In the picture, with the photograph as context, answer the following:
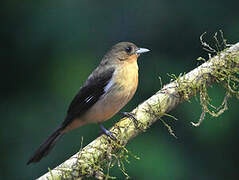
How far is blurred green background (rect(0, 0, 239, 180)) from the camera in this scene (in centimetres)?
628

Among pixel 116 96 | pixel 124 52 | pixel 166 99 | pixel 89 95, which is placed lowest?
pixel 166 99

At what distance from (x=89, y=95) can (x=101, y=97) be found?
137 millimetres

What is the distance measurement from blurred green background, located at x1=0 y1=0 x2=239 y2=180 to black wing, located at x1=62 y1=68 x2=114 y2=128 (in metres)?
1.85

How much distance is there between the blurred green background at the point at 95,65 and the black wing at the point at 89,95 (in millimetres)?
1855

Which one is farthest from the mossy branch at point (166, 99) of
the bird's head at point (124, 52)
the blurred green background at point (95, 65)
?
the blurred green background at point (95, 65)

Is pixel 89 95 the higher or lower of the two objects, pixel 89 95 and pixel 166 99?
the higher

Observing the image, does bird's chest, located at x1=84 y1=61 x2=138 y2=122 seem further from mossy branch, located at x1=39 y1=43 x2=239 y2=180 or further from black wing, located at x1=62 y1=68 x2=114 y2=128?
mossy branch, located at x1=39 y1=43 x2=239 y2=180

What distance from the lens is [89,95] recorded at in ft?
14.3

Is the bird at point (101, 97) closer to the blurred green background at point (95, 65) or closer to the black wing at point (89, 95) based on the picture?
the black wing at point (89, 95)

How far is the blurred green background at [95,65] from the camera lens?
6.28m

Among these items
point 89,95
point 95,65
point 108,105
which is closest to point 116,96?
point 108,105

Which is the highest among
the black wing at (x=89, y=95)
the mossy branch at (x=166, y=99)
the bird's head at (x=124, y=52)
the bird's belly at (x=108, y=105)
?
the bird's head at (x=124, y=52)

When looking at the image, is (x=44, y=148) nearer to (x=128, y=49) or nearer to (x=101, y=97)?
(x=101, y=97)

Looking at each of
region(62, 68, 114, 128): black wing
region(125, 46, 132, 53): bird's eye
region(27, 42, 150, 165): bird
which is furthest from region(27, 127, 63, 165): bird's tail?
region(125, 46, 132, 53): bird's eye
